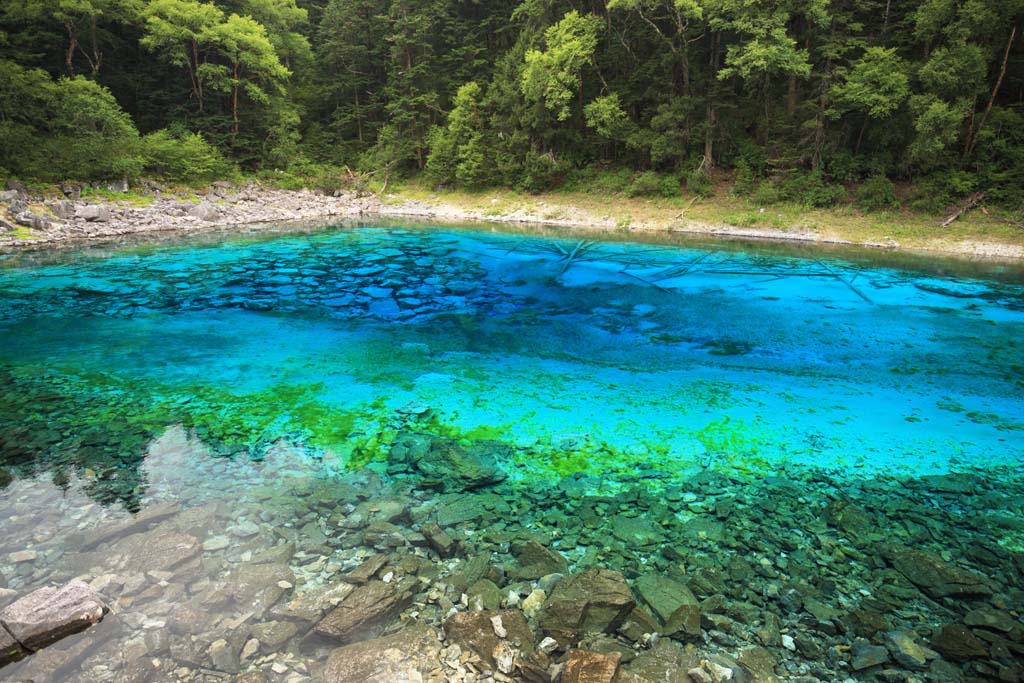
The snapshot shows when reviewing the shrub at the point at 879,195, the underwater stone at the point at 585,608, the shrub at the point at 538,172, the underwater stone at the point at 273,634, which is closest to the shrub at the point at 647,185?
the shrub at the point at 538,172

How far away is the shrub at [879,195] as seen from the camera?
2003 centimetres

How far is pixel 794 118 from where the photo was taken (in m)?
23.7

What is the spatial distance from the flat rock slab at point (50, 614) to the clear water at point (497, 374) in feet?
1.74

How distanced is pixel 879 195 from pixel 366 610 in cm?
2411

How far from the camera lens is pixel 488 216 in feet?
91.2

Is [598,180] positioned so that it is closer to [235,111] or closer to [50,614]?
[235,111]

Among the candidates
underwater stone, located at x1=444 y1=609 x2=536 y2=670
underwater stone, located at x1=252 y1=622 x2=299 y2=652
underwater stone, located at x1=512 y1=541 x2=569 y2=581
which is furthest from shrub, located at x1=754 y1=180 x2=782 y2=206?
underwater stone, located at x1=252 y1=622 x2=299 y2=652

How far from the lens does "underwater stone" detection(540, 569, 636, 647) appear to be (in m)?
3.25

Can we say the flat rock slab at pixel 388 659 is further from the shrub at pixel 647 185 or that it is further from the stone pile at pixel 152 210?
the shrub at pixel 647 185

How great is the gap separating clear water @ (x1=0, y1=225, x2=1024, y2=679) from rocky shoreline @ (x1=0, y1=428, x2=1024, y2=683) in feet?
0.82

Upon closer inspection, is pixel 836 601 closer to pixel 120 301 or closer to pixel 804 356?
pixel 804 356

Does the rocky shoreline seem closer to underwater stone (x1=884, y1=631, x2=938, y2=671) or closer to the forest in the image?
underwater stone (x1=884, y1=631, x2=938, y2=671)

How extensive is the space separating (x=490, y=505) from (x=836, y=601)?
2.69m

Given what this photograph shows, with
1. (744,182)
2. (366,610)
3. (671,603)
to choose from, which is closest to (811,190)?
(744,182)
